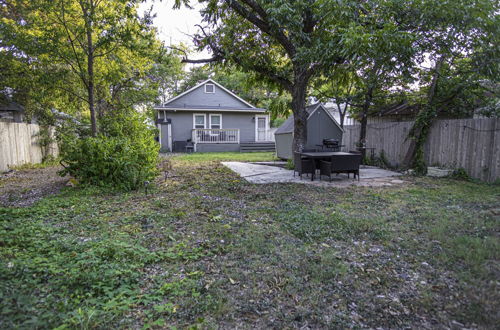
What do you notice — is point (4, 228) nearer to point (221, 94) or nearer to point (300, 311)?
point (300, 311)

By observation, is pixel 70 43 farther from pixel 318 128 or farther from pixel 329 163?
pixel 318 128

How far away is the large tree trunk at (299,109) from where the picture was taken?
8938 mm

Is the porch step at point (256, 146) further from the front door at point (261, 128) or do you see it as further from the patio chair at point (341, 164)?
the patio chair at point (341, 164)

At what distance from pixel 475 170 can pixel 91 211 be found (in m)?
9.14

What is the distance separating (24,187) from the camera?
6.38 metres

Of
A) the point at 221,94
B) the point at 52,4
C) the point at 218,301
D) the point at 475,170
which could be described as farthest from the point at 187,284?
the point at 221,94

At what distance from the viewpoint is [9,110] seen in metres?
12.2

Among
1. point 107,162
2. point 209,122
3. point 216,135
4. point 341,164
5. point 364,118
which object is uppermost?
point 209,122

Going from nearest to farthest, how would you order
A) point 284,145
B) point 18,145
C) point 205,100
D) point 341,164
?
point 341,164 → point 18,145 → point 284,145 → point 205,100

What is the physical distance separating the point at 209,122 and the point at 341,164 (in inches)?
541

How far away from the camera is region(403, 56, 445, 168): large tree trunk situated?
8.54m

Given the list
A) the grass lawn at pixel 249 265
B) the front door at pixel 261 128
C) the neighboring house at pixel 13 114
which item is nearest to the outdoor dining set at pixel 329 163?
the grass lawn at pixel 249 265

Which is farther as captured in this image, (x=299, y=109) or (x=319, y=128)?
(x=319, y=128)

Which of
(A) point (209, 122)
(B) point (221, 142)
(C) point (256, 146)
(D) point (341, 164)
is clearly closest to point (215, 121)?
(A) point (209, 122)
